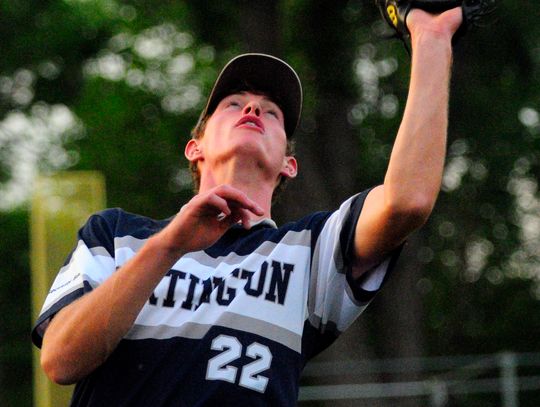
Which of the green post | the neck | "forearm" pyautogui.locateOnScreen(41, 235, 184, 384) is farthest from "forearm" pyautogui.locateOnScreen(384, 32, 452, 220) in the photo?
the green post

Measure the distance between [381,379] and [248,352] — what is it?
27.7 feet

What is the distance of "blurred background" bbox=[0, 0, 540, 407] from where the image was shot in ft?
37.7

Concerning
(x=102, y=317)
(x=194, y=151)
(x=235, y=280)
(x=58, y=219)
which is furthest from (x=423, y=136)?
(x=58, y=219)

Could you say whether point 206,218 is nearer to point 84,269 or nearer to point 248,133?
point 84,269

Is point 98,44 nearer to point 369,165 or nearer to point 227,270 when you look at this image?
point 369,165

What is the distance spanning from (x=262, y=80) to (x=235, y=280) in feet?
2.71

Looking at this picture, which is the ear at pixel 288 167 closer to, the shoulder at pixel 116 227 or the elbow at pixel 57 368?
the shoulder at pixel 116 227

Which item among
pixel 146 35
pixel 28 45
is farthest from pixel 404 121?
pixel 146 35

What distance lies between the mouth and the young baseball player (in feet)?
0.04

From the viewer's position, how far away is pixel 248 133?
3.17 meters

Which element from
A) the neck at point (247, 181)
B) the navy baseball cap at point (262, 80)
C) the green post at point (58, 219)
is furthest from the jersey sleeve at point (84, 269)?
the green post at point (58, 219)

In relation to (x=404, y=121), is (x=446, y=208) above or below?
below

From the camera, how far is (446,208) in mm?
19078

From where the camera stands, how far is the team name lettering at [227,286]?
2830mm
